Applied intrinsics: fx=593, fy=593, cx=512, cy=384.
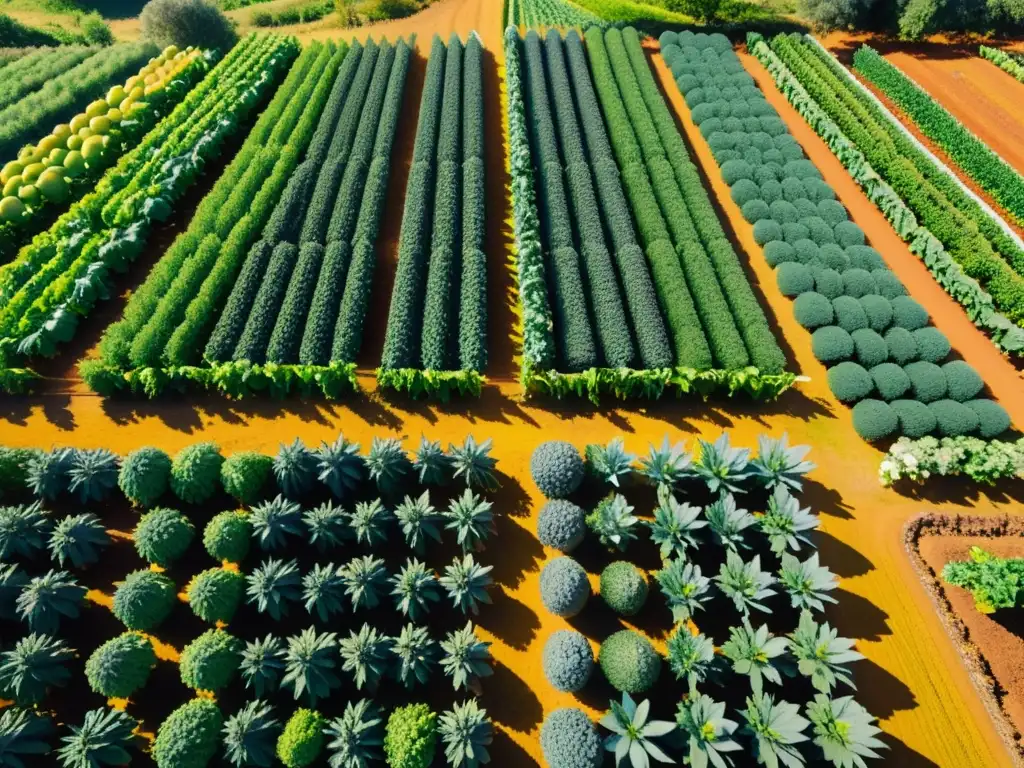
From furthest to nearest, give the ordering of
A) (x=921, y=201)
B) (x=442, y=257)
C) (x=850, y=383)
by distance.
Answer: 1. (x=921, y=201)
2. (x=442, y=257)
3. (x=850, y=383)

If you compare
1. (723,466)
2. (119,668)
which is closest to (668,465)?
(723,466)

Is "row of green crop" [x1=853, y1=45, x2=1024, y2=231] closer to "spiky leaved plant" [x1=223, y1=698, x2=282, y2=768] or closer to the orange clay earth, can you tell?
the orange clay earth

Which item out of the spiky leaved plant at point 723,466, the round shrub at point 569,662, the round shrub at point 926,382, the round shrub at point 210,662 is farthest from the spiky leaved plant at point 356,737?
the round shrub at point 926,382

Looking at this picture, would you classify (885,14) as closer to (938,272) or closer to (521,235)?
(938,272)

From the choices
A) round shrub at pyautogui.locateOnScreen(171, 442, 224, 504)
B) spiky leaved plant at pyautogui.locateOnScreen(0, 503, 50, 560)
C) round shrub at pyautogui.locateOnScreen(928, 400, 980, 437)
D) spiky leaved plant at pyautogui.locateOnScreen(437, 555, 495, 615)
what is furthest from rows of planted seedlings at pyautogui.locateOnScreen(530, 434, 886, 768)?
spiky leaved plant at pyautogui.locateOnScreen(0, 503, 50, 560)

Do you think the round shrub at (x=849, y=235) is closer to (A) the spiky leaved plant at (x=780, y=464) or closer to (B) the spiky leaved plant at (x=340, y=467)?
(A) the spiky leaved plant at (x=780, y=464)

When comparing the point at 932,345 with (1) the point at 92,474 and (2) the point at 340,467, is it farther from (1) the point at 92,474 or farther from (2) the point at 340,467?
(1) the point at 92,474
